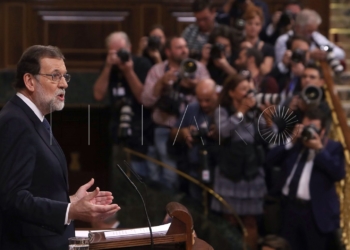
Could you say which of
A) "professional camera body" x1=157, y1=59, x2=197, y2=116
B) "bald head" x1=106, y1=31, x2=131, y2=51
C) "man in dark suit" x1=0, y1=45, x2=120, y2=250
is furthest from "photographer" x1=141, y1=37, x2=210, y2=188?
"man in dark suit" x1=0, y1=45, x2=120, y2=250

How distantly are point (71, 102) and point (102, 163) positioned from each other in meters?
0.74

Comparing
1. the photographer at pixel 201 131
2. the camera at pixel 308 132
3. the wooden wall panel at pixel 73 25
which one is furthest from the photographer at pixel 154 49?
the wooden wall panel at pixel 73 25

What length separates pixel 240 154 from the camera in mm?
6070

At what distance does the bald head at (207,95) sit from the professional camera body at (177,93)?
0.23 m

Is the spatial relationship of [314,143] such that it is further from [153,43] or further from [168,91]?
[153,43]

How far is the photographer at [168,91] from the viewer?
20.6ft

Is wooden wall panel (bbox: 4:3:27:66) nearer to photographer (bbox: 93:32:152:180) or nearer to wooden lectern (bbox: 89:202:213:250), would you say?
photographer (bbox: 93:32:152:180)

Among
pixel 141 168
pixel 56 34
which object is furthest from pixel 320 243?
pixel 56 34

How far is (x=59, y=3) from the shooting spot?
9039 mm

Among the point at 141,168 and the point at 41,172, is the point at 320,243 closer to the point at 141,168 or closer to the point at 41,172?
the point at 141,168

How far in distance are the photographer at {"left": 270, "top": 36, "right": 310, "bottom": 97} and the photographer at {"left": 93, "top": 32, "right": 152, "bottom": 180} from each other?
1.14 m

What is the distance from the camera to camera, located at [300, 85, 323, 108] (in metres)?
6.04

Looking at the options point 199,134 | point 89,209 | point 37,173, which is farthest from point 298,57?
point 89,209

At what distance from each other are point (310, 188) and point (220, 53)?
1434 mm
